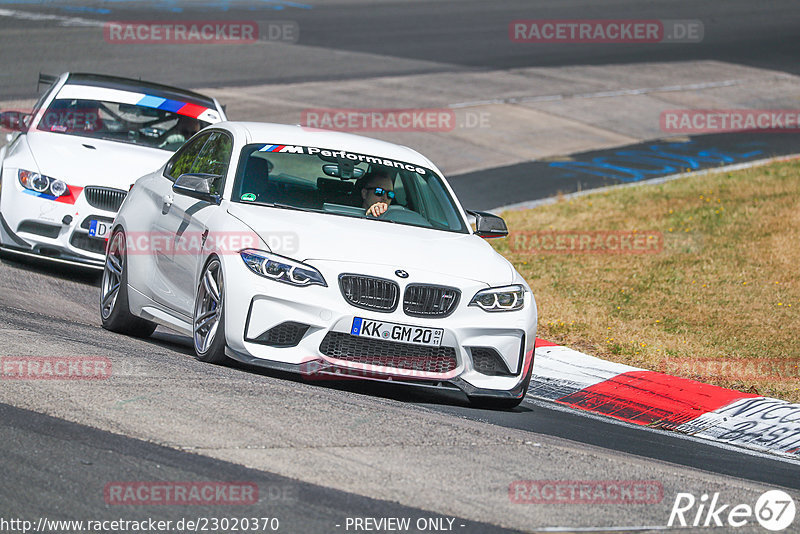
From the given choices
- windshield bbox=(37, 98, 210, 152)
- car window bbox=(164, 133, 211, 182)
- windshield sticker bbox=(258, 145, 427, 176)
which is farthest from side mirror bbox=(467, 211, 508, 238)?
windshield bbox=(37, 98, 210, 152)

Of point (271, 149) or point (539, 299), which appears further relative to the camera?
point (539, 299)

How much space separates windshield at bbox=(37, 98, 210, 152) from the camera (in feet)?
38.7

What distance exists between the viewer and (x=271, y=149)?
851 centimetres

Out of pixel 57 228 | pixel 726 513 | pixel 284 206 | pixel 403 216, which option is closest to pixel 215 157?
pixel 284 206

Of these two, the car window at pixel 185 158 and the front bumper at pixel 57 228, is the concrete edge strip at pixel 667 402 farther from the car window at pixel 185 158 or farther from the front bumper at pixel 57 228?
the front bumper at pixel 57 228

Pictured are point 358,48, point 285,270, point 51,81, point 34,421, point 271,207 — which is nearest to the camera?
point 34,421

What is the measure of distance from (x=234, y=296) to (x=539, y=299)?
522 cm

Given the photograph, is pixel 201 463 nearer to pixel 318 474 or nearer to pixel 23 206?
pixel 318 474

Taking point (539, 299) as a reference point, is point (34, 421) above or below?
above

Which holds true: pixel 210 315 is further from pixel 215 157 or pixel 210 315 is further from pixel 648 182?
pixel 648 182

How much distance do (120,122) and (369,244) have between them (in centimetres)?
532

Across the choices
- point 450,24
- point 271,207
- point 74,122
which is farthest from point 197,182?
point 450,24

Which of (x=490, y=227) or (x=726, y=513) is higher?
(x=490, y=227)

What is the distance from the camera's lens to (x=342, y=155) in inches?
343
